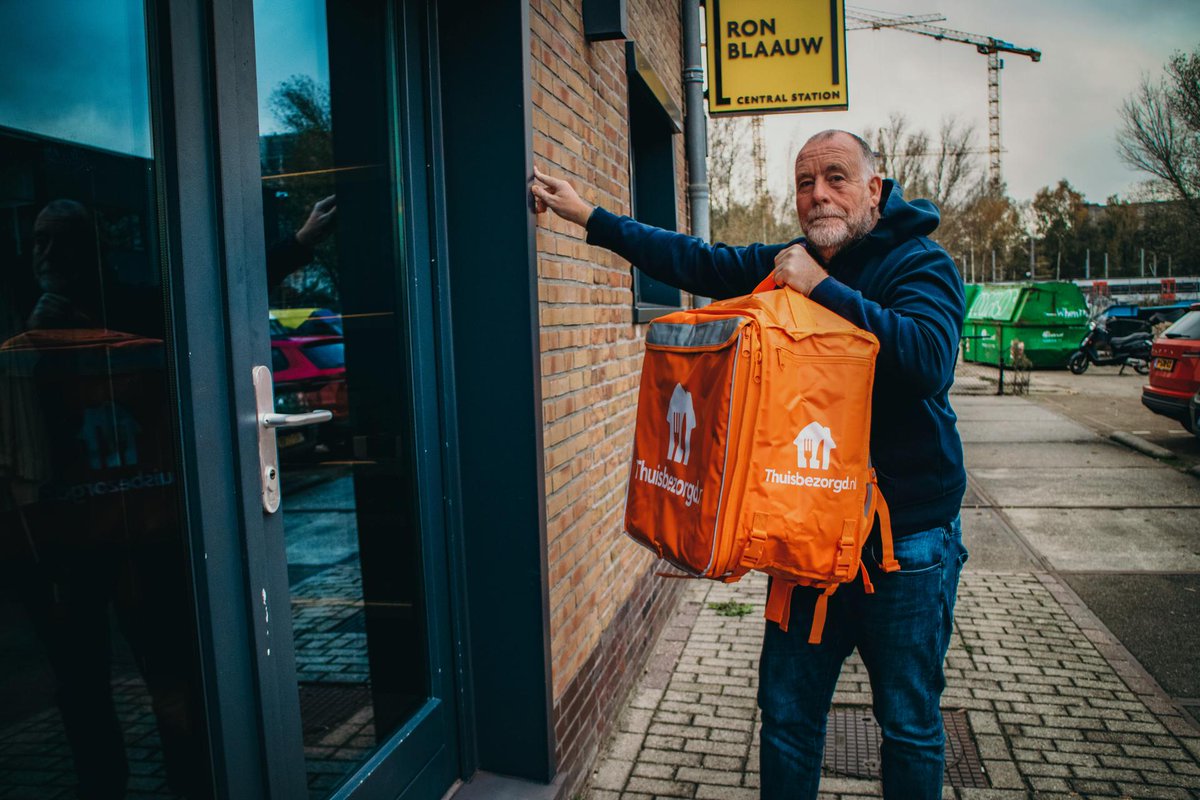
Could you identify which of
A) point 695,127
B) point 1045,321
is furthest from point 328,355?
point 1045,321

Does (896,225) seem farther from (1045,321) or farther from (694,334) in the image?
(1045,321)

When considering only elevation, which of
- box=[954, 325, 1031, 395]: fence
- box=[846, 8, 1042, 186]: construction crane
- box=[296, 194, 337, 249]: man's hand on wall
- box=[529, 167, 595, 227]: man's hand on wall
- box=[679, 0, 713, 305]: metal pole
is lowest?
box=[954, 325, 1031, 395]: fence

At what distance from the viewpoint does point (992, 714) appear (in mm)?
3711

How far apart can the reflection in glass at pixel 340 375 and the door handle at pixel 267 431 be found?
207 mm

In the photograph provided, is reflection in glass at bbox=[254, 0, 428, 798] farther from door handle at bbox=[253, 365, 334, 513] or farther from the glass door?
door handle at bbox=[253, 365, 334, 513]

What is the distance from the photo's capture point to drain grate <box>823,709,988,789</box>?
127 inches

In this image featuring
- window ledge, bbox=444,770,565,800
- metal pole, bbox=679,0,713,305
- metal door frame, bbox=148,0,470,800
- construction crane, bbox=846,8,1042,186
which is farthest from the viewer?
construction crane, bbox=846,8,1042,186

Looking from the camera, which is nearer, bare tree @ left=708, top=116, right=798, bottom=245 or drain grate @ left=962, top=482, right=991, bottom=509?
drain grate @ left=962, top=482, right=991, bottom=509

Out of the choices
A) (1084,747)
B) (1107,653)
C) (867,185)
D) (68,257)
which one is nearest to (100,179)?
(68,257)

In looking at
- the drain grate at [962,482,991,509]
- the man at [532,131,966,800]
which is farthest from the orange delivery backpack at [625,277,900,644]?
the drain grate at [962,482,991,509]

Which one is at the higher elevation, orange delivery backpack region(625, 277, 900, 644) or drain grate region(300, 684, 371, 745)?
orange delivery backpack region(625, 277, 900, 644)

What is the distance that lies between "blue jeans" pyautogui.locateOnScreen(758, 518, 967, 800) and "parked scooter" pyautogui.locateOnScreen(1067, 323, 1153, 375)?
2133 cm

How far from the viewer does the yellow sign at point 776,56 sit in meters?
5.84

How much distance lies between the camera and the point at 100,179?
1543mm
